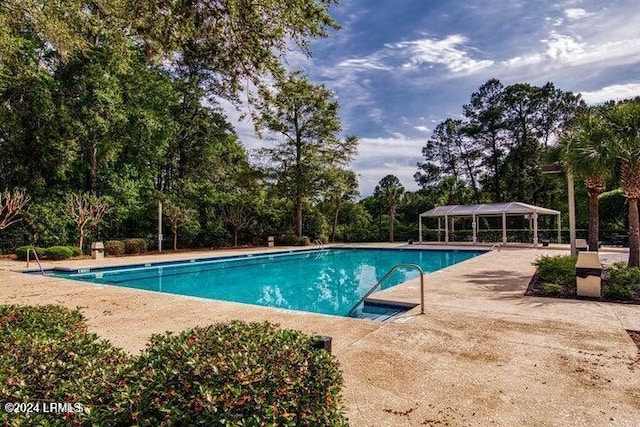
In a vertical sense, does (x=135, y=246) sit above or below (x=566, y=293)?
above

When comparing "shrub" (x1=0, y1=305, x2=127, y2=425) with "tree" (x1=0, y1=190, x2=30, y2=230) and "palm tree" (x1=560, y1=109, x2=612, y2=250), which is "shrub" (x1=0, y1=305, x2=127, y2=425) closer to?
"palm tree" (x1=560, y1=109, x2=612, y2=250)

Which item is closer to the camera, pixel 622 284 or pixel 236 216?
pixel 622 284

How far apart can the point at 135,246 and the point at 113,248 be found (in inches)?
45.5

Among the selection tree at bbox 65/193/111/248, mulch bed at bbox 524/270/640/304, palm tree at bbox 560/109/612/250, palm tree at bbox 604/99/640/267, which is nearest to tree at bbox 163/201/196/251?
tree at bbox 65/193/111/248

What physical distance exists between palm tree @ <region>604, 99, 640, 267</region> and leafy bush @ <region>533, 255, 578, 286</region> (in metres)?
1.34

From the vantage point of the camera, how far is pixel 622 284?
6.94 metres

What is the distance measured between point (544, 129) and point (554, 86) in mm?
3345

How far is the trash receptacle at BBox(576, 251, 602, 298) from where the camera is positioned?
6.61 m

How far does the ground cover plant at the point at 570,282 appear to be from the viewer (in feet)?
21.5

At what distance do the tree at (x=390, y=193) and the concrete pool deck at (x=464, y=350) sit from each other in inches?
767

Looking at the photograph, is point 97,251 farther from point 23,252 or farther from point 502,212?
point 502,212

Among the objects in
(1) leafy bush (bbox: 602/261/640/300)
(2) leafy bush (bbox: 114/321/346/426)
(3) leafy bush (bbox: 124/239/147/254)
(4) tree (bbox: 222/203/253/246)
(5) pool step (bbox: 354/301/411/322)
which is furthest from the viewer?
(4) tree (bbox: 222/203/253/246)

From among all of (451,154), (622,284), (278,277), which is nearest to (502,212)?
(451,154)

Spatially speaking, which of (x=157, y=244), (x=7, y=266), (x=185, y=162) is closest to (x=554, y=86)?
(x=185, y=162)
